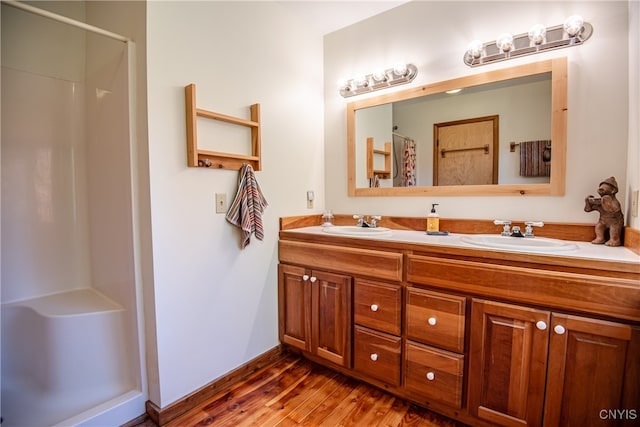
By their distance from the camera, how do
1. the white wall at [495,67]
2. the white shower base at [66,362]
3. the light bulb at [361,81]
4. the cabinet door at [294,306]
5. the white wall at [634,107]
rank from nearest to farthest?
the white wall at [634,107] < the white wall at [495,67] < the white shower base at [66,362] < the cabinet door at [294,306] < the light bulb at [361,81]

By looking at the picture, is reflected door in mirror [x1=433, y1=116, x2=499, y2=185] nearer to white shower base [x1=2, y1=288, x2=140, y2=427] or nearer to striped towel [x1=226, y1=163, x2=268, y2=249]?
striped towel [x1=226, y1=163, x2=268, y2=249]

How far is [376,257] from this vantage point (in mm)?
1656

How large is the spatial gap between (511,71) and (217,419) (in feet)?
8.06

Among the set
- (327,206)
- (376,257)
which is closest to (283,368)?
(376,257)

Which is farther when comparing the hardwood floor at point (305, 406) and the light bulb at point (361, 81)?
the light bulb at point (361, 81)

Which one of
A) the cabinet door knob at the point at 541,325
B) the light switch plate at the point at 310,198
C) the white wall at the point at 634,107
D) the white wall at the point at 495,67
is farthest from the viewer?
the light switch plate at the point at 310,198

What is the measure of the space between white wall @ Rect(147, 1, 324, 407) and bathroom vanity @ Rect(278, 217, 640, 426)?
0.41m

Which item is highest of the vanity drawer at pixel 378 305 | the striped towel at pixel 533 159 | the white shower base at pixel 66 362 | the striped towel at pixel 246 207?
the striped towel at pixel 533 159

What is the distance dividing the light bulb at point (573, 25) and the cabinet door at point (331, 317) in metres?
1.69

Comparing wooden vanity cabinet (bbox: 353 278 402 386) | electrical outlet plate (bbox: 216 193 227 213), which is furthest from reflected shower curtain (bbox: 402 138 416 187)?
electrical outlet plate (bbox: 216 193 227 213)

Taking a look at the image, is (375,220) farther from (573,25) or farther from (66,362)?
(66,362)

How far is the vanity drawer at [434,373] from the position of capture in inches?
56.2

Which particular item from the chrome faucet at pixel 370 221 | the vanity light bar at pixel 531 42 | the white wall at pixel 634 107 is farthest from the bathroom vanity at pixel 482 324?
the vanity light bar at pixel 531 42

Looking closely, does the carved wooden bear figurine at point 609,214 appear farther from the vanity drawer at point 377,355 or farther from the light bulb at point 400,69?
the light bulb at point 400,69
